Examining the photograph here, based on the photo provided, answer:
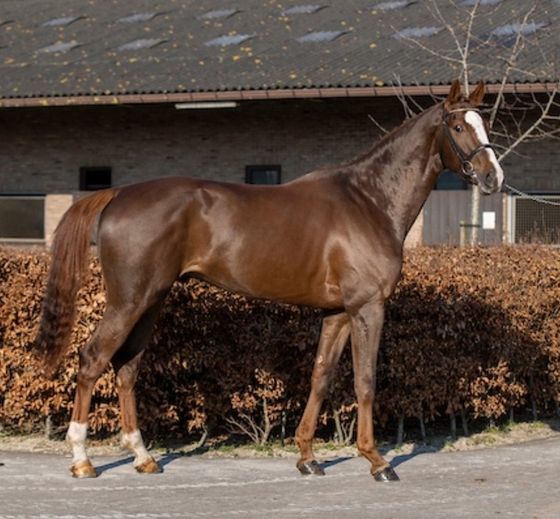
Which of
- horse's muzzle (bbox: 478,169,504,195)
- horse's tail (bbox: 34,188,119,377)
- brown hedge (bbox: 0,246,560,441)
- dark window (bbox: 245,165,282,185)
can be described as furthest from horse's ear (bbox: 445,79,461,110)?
dark window (bbox: 245,165,282,185)

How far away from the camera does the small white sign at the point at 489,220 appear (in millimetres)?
18734

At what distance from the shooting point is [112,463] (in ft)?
27.2

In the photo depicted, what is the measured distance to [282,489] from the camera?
7.46m

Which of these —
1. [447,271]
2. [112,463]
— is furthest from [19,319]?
[447,271]

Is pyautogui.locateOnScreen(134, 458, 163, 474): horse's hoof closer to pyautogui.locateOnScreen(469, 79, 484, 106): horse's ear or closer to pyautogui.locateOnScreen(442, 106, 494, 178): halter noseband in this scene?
pyautogui.locateOnScreen(442, 106, 494, 178): halter noseband

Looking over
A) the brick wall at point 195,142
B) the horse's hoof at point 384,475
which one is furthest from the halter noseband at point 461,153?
the brick wall at point 195,142

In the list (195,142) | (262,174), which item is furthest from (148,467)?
(195,142)

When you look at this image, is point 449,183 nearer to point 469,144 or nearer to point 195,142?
point 195,142

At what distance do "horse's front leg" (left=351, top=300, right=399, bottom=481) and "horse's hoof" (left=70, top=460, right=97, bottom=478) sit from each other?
181 cm

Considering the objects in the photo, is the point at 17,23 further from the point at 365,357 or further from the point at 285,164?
the point at 365,357

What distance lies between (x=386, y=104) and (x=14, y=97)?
625cm

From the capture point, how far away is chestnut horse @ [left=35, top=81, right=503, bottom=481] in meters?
7.51

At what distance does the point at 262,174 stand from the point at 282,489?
13302 millimetres

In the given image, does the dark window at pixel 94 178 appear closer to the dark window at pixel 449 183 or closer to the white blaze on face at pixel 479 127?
the dark window at pixel 449 183
